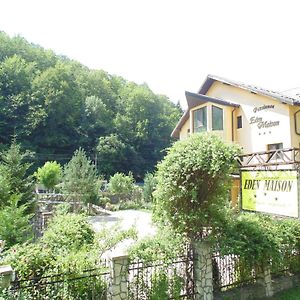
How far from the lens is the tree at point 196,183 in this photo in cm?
657

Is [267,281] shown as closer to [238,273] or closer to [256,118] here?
[238,273]

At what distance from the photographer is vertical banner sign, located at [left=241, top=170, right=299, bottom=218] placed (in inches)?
255

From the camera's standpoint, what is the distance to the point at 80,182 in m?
25.3

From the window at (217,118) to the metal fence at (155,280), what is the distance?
1461cm

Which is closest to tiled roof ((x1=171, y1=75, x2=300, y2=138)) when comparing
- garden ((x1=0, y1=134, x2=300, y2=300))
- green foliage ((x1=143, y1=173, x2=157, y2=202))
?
green foliage ((x1=143, y1=173, x2=157, y2=202))

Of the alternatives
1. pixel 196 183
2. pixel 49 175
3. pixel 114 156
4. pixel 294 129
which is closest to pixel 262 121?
pixel 294 129

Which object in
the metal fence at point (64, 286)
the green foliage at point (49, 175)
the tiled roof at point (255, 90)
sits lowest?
the metal fence at point (64, 286)

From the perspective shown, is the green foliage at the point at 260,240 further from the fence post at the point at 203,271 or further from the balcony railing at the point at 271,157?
the balcony railing at the point at 271,157

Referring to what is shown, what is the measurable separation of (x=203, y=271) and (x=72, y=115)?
48.5 meters

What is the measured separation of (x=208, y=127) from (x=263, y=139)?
155 inches

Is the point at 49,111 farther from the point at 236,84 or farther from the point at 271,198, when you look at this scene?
the point at 271,198

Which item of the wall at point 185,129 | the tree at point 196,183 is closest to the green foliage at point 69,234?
the tree at point 196,183

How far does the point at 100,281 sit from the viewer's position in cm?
597

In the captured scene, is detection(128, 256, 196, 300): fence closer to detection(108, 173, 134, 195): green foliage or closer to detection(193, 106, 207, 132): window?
detection(193, 106, 207, 132): window
